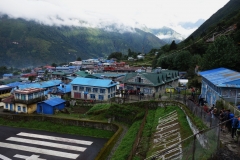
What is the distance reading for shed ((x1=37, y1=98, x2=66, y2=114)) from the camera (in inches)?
1390

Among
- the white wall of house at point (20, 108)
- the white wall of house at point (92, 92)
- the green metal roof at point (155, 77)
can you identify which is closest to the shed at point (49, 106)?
the white wall of house at point (20, 108)

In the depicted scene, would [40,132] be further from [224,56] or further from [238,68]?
[238,68]

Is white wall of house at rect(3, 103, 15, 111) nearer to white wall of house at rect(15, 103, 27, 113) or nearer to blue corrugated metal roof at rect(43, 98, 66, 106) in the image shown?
white wall of house at rect(15, 103, 27, 113)

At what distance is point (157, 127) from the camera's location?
22.0 m

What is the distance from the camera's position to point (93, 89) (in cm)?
4181

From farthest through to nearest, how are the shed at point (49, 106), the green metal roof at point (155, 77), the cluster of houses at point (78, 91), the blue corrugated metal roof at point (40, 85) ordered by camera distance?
1. the blue corrugated metal roof at point (40, 85)
2. the green metal roof at point (155, 77)
3. the cluster of houses at point (78, 91)
4. the shed at point (49, 106)

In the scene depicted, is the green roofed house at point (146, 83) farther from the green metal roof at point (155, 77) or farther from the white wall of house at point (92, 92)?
the white wall of house at point (92, 92)

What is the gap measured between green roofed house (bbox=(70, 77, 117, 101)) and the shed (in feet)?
21.8

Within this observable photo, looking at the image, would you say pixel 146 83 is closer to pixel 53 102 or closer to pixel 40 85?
pixel 53 102

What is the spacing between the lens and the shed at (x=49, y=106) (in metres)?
35.3

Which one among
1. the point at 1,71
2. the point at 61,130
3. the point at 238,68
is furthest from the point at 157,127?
the point at 1,71

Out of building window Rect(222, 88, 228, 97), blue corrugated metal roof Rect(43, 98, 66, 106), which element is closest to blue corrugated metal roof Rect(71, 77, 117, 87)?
blue corrugated metal roof Rect(43, 98, 66, 106)

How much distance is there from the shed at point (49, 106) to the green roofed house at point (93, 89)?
21.8 feet

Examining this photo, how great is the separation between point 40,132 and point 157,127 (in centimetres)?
1680
